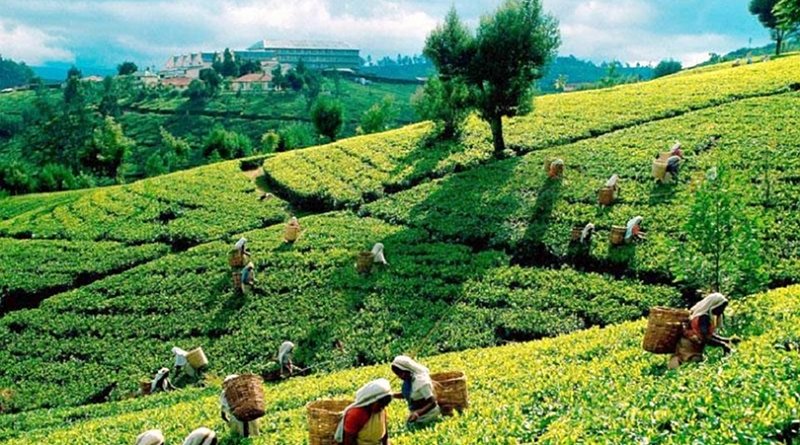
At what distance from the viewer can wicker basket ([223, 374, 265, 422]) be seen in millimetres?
11656

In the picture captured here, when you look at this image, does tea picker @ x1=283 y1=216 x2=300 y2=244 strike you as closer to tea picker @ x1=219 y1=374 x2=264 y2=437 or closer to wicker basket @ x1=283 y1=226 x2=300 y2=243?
wicker basket @ x1=283 y1=226 x2=300 y2=243

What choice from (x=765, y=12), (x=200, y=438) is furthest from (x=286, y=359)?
(x=765, y=12)

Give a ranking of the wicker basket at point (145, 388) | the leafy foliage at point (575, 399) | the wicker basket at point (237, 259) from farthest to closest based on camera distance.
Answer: the wicker basket at point (237, 259) < the wicker basket at point (145, 388) < the leafy foliage at point (575, 399)

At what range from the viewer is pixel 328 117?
199ft

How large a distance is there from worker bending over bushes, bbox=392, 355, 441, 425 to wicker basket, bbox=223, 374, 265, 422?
297 cm

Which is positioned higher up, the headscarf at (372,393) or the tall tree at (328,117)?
the tall tree at (328,117)

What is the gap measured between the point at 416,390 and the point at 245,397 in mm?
3464

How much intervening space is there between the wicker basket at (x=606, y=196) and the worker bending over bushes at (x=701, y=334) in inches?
599

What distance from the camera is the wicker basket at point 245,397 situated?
38.2 ft

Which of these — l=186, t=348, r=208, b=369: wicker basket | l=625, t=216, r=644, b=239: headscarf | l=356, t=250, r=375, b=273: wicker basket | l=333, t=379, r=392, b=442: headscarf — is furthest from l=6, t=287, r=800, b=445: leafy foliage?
l=356, t=250, r=375, b=273: wicker basket

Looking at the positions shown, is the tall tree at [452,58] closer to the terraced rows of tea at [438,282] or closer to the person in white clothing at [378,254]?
the terraced rows of tea at [438,282]

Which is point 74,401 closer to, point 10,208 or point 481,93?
point 481,93

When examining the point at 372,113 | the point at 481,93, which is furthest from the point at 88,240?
the point at 372,113

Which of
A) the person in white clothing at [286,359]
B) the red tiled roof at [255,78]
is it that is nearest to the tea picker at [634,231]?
the person in white clothing at [286,359]
